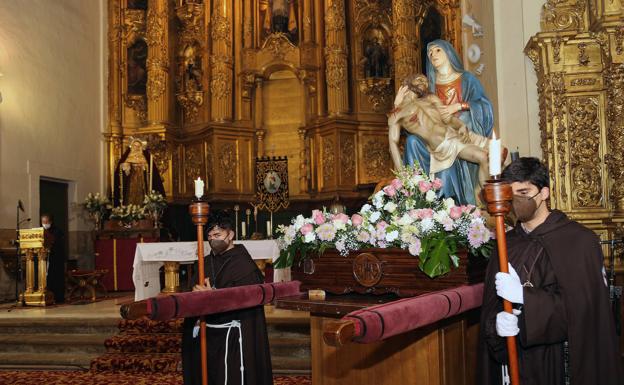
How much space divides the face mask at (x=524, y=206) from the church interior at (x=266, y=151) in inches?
16.6

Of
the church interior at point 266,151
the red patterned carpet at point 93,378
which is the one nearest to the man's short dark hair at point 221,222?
the church interior at point 266,151

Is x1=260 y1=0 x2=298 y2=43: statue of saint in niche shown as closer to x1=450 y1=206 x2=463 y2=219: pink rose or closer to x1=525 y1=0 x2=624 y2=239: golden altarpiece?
x1=525 y1=0 x2=624 y2=239: golden altarpiece

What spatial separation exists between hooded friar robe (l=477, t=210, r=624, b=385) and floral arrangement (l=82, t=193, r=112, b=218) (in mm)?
12174

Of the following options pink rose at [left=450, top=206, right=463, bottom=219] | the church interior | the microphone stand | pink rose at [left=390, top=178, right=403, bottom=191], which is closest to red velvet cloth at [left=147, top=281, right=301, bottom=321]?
the church interior

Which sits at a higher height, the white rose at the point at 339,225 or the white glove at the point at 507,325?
the white rose at the point at 339,225

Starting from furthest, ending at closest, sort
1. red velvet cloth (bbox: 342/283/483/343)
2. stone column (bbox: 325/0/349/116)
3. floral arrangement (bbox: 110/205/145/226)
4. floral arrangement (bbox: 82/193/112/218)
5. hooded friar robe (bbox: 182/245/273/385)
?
stone column (bbox: 325/0/349/116), floral arrangement (bbox: 82/193/112/218), floral arrangement (bbox: 110/205/145/226), hooded friar robe (bbox: 182/245/273/385), red velvet cloth (bbox: 342/283/483/343)

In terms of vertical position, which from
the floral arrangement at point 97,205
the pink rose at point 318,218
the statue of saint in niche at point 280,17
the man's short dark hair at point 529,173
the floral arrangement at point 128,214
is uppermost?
the statue of saint in niche at point 280,17

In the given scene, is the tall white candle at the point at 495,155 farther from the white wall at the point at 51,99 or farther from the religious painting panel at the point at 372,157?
the religious painting panel at the point at 372,157

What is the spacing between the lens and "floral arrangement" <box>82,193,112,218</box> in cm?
1391

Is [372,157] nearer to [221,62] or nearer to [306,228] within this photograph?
[221,62]

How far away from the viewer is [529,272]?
120 inches

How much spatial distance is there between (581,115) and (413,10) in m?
8.41

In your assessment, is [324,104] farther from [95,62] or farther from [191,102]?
[95,62]

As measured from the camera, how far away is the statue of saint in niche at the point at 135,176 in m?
14.4
